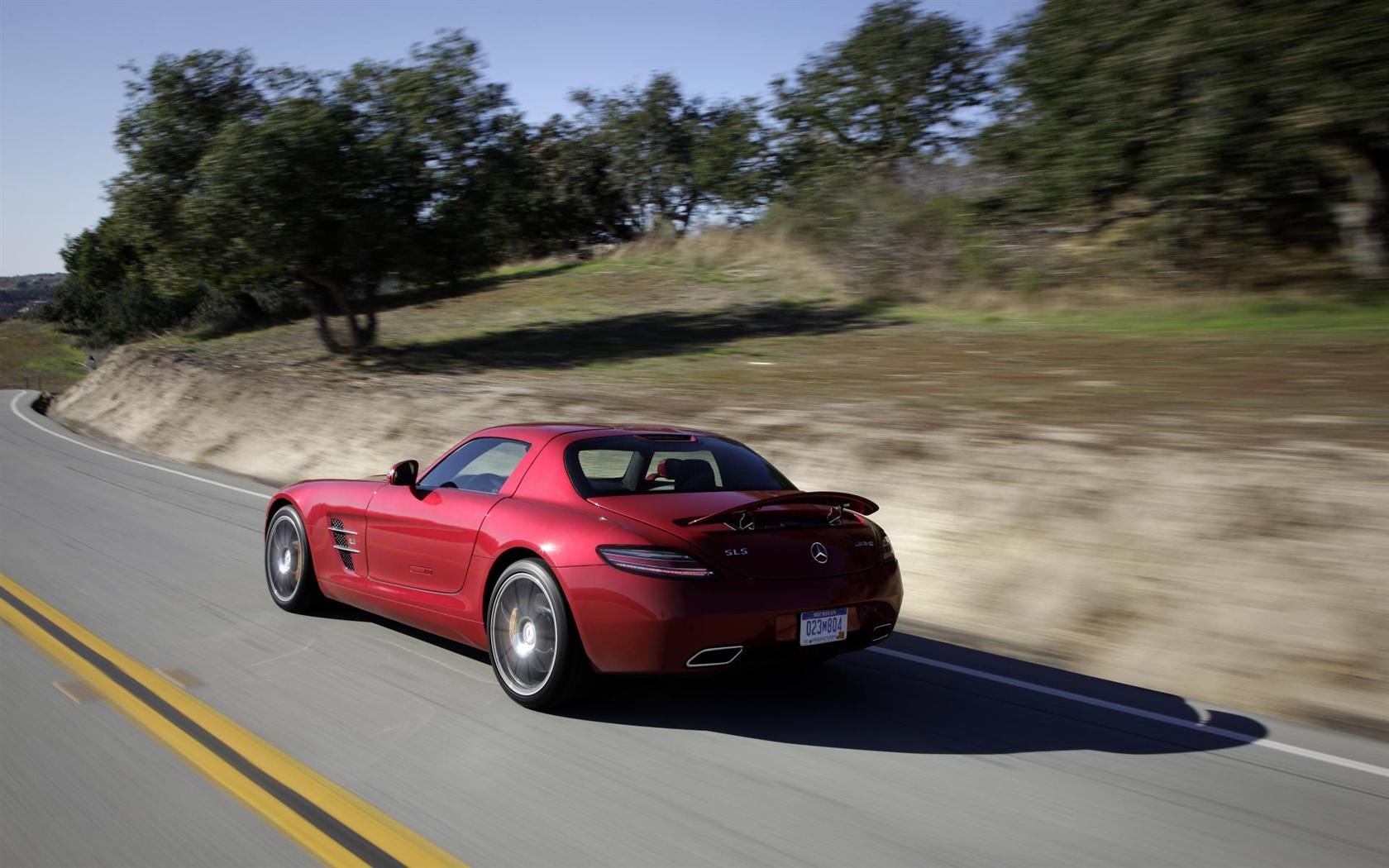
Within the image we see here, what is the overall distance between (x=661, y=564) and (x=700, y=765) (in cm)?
87

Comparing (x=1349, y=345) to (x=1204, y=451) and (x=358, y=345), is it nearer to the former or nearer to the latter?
(x=1204, y=451)

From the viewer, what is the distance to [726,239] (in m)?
36.7

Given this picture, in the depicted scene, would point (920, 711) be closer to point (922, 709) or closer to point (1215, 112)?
point (922, 709)

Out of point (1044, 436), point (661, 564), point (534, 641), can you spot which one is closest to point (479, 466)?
point (534, 641)

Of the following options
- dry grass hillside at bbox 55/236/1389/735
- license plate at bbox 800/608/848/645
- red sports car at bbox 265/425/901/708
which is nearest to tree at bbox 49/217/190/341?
dry grass hillside at bbox 55/236/1389/735

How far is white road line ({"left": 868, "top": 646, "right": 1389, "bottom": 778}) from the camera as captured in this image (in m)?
4.89

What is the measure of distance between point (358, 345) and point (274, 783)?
25.5 metres

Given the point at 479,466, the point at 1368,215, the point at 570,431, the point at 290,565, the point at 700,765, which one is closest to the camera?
the point at 700,765

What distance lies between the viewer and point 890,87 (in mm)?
34938

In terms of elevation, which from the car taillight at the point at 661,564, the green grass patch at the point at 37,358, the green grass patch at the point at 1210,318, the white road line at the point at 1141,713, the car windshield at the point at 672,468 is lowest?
the green grass patch at the point at 37,358

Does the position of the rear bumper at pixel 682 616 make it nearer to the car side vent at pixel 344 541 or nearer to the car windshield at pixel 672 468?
the car windshield at pixel 672 468

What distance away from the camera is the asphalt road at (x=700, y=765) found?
391 centimetres

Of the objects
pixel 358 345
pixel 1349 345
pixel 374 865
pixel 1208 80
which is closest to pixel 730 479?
pixel 374 865

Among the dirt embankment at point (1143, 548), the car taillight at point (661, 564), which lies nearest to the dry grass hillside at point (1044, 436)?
the dirt embankment at point (1143, 548)
